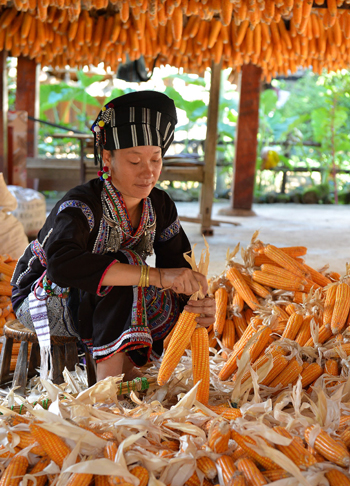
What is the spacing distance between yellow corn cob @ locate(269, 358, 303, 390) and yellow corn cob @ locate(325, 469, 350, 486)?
787 mm

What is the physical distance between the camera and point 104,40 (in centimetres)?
572

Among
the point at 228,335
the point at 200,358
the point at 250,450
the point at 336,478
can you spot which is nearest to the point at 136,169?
the point at 200,358

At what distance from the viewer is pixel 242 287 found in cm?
279

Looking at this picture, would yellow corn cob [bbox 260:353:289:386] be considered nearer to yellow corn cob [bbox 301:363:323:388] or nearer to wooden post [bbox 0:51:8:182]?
yellow corn cob [bbox 301:363:323:388]

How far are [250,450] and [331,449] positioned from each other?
0.69ft

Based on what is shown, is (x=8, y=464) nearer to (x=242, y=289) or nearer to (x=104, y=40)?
(x=242, y=289)

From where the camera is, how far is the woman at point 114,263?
1882mm

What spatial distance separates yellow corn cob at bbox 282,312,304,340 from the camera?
238 centimetres

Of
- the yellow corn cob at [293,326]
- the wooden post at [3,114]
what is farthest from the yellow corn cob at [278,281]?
the wooden post at [3,114]

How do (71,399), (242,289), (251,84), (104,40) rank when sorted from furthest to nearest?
(251,84)
(104,40)
(242,289)
(71,399)

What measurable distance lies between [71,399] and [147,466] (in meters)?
0.37

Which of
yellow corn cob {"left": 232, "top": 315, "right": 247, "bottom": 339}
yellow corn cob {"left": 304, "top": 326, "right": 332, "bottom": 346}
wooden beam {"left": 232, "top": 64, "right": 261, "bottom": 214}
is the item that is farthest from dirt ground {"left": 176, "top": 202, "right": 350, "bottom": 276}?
yellow corn cob {"left": 304, "top": 326, "right": 332, "bottom": 346}

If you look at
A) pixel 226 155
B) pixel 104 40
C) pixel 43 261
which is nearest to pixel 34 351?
pixel 43 261

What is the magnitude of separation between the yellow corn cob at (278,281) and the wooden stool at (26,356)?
3.62 feet
